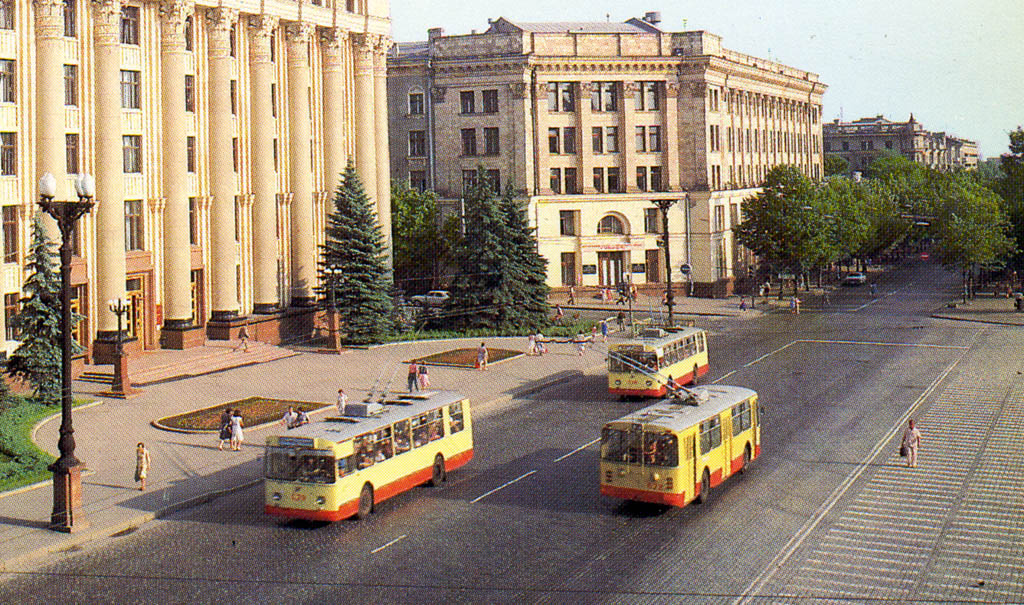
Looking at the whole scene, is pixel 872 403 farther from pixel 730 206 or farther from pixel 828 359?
pixel 730 206

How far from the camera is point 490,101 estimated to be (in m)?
87.9

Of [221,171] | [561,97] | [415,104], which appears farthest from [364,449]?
[415,104]

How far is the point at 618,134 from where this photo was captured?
90000 mm

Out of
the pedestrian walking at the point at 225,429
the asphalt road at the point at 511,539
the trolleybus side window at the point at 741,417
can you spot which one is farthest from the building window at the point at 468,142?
the trolleybus side window at the point at 741,417

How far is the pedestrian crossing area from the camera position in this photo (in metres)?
20.7

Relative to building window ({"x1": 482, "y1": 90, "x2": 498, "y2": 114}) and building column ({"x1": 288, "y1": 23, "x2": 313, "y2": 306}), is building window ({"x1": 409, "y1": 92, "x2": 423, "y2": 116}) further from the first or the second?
building column ({"x1": 288, "y1": 23, "x2": 313, "y2": 306})

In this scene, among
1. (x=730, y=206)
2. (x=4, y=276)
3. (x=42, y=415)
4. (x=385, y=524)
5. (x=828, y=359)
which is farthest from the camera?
(x=730, y=206)

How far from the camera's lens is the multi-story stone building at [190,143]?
4706cm

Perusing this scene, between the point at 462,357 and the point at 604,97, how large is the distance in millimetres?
40452

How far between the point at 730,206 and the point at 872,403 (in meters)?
57.0

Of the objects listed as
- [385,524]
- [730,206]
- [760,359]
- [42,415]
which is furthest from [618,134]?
[385,524]

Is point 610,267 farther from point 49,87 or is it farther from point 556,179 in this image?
point 49,87

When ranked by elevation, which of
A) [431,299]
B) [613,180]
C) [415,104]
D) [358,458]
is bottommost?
[358,458]

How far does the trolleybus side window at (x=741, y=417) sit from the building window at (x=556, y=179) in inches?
2374
